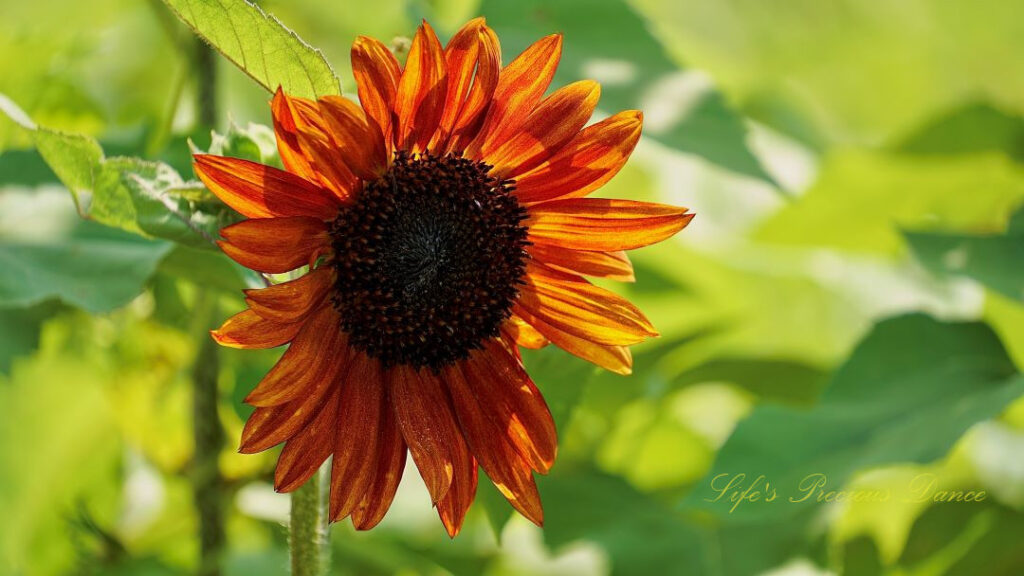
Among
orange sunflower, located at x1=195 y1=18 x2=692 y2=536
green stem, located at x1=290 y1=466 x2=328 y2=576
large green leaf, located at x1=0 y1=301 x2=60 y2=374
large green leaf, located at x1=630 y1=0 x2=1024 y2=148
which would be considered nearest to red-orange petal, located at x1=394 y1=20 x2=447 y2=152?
orange sunflower, located at x1=195 y1=18 x2=692 y2=536

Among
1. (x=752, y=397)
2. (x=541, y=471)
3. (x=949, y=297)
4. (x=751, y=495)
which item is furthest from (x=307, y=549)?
(x=949, y=297)

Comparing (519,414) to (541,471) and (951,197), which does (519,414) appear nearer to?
(541,471)

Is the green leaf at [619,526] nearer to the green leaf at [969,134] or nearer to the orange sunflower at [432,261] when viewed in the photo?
the orange sunflower at [432,261]

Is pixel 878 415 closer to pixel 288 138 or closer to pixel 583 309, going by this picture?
pixel 583 309

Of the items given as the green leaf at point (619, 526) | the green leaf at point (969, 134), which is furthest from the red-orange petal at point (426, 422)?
the green leaf at point (969, 134)

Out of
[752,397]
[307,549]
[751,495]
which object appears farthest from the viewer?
[752,397]

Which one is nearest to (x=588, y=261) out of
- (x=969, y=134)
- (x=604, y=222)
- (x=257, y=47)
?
(x=604, y=222)

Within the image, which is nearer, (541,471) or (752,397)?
(541,471)
